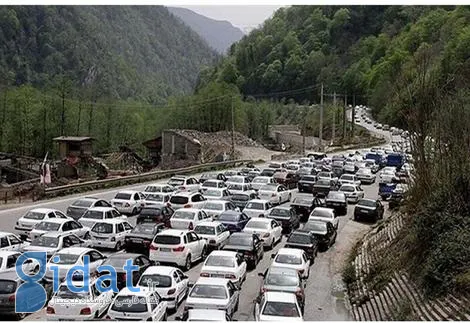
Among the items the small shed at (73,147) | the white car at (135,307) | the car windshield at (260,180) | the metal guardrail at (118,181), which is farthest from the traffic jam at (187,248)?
the small shed at (73,147)

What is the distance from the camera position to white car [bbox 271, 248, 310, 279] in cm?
2039

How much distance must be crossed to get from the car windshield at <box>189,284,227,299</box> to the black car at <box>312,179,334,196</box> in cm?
2540

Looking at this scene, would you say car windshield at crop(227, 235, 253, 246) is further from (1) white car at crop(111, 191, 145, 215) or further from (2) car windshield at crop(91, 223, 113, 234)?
(1) white car at crop(111, 191, 145, 215)

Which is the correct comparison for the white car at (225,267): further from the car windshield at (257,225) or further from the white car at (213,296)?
the car windshield at (257,225)

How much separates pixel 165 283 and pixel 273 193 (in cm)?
2070

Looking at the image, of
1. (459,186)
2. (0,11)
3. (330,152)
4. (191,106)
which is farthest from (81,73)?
(459,186)

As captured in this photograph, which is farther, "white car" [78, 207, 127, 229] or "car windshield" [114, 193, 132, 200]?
"car windshield" [114, 193, 132, 200]

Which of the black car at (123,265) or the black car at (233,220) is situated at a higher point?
the black car at (233,220)

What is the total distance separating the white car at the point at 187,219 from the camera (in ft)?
84.7

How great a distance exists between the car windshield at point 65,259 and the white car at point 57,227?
4.45 meters

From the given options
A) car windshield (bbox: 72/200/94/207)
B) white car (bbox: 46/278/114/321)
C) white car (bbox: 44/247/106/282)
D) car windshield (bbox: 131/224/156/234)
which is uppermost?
car windshield (bbox: 72/200/94/207)

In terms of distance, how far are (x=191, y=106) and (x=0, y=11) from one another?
87.4 metres

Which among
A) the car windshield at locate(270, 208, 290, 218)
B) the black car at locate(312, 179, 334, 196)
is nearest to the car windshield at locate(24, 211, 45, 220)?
the car windshield at locate(270, 208, 290, 218)

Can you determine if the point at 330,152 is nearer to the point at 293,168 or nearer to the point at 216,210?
the point at 293,168
